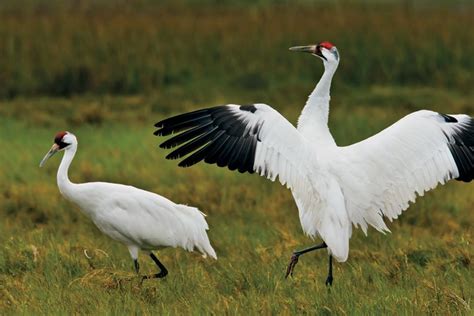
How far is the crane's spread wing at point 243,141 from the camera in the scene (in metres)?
6.06

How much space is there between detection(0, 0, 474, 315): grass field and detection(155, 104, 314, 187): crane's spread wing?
690mm

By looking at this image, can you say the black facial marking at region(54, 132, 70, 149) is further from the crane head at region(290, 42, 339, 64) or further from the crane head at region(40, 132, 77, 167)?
the crane head at region(290, 42, 339, 64)

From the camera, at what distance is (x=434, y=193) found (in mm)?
9070

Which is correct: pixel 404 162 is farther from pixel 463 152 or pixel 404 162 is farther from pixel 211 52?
pixel 211 52

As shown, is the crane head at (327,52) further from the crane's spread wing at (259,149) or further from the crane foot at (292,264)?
the crane foot at (292,264)

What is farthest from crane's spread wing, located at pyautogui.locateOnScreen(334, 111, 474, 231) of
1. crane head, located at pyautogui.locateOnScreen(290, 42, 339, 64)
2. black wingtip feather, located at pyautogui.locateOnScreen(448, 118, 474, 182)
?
crane head, located at pyautogui.locateOnScreen(290, 42, 339, 64)

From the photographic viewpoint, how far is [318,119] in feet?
22.4

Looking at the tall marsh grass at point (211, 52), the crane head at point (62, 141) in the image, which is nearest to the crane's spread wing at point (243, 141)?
the crane head at point (62, 141)

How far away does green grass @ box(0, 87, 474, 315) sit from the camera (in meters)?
5.68

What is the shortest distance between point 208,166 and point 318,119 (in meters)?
3.40

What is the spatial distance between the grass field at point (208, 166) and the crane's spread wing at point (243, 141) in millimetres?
690

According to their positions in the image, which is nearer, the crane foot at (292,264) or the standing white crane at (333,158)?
the standing white crane at (333,158)

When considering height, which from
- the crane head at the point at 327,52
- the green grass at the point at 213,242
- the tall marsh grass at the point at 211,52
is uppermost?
the crane head at the point at 327,52

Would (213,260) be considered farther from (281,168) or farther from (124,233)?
(281,168)
